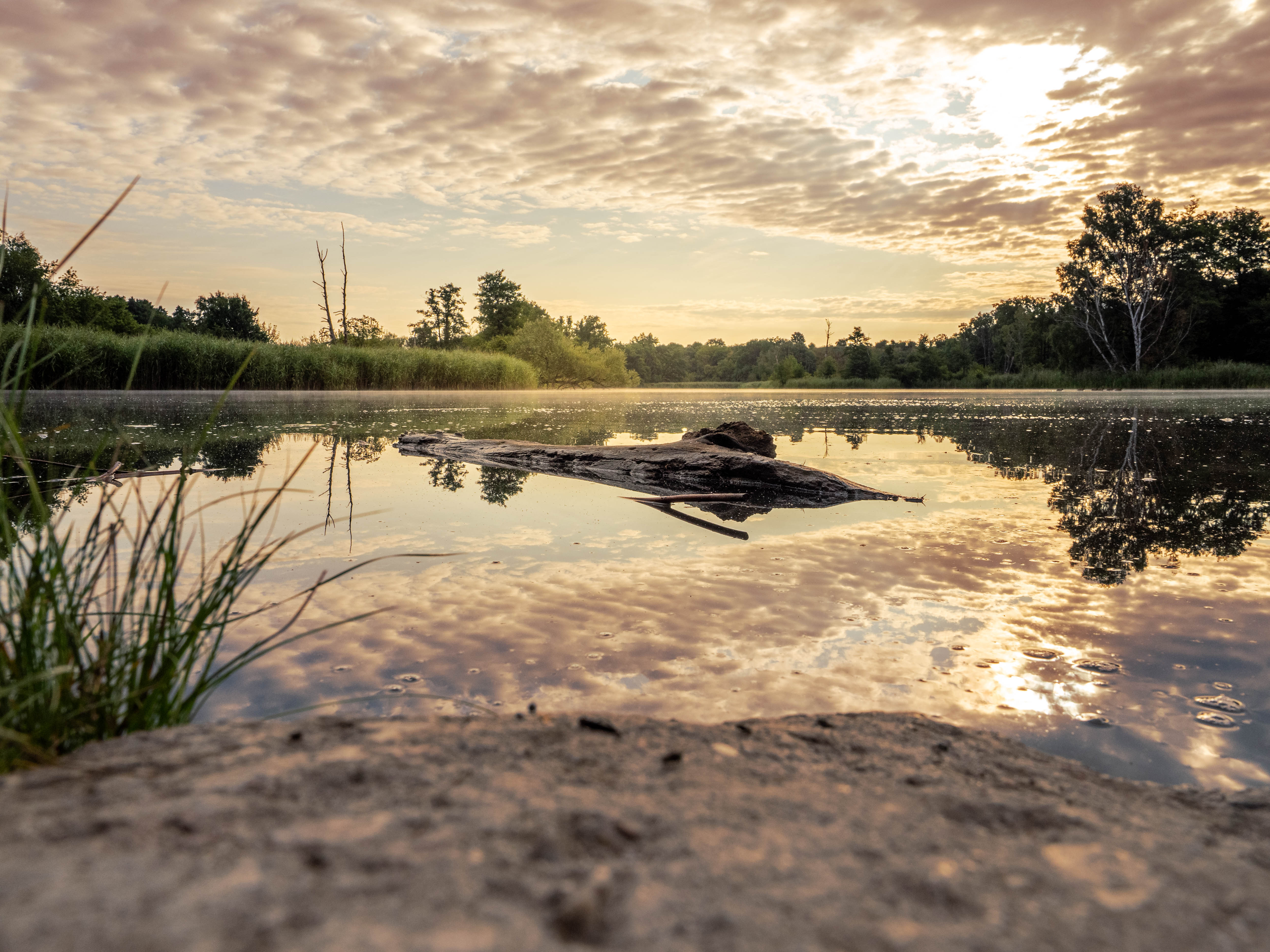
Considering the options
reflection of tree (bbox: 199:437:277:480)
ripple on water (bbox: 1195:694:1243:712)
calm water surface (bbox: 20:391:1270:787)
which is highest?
reflection of tree (bbox: 199:437:277:480)

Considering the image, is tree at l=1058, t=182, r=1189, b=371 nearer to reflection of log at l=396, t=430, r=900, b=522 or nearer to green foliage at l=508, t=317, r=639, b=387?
green foliage at l=508, t=317, r=639, b=387

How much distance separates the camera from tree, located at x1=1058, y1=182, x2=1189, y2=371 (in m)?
38.9

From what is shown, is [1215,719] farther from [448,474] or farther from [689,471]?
[448,474]

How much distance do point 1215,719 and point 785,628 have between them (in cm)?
135

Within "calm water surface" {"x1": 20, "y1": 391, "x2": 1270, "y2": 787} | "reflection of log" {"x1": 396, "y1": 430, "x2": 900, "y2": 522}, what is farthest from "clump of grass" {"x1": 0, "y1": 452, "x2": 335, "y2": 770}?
"reflection of log" {"x1": 396, "y1": 430, "x2": 900, "y2": 522}

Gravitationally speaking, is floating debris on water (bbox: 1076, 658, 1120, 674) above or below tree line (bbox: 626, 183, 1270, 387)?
below

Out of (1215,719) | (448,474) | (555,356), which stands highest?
(555,356)

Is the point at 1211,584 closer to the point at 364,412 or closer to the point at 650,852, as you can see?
the point at 650,852

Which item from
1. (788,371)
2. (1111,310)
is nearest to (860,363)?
(788,371)

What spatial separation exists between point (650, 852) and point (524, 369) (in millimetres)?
46298

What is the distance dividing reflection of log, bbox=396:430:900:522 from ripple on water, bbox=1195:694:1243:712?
3.22m

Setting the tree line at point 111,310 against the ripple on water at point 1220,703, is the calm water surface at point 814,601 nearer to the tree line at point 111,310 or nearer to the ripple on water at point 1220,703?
Answer: the ripple on water at point 1220,703

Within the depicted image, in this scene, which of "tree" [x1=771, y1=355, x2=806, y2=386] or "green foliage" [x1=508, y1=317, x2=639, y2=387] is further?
"tree" [x1=771, y1=355, x2=806, y2=386]

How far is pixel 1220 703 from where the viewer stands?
2.16 metres
